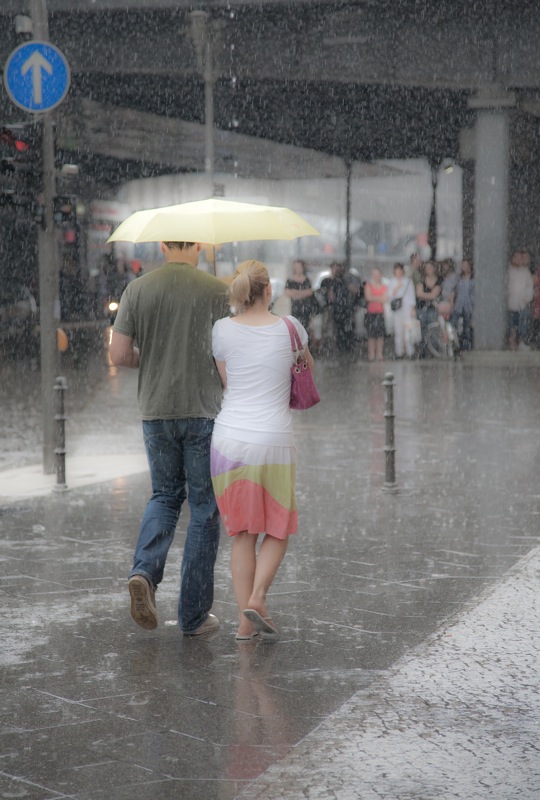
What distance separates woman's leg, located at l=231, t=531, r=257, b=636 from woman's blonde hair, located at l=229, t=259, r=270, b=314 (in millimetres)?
1050

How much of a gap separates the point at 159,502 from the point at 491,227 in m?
22.4

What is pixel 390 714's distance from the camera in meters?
4.84

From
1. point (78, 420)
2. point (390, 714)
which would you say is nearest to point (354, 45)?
point (78, 420)

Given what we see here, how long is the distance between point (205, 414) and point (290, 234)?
39.0 inches

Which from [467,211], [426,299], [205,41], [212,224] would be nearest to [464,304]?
[426,299]

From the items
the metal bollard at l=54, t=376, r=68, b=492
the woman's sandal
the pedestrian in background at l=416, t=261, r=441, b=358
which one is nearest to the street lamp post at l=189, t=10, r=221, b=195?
the pedestrian in background at l=416, t=261, r=441, b=358

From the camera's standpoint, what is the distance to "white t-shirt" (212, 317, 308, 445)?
588cm

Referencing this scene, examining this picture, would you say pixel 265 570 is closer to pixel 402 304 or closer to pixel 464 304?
pixel 402 304

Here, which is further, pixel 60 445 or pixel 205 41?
pixel 205 41

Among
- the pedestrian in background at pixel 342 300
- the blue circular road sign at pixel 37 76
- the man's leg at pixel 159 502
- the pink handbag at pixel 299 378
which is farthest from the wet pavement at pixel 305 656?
the pedestrian in background at pixel 342 300

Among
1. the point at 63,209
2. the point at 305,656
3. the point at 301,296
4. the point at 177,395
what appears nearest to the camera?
the point at 305,656

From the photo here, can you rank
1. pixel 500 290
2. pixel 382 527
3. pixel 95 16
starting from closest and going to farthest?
pixel 382 527
pixel 95 16
pixel 500 290

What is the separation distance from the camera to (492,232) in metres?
27.5

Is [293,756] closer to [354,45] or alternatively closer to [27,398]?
[27,398]
